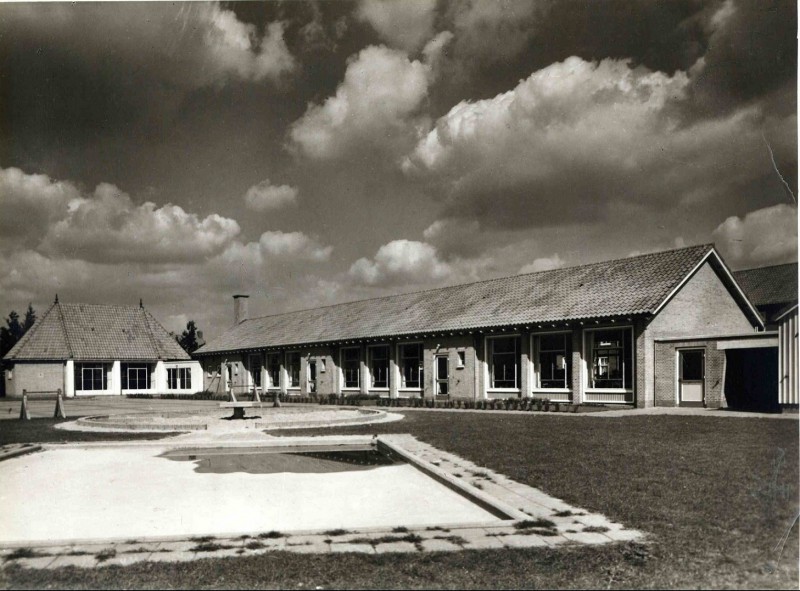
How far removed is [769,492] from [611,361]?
1728cm

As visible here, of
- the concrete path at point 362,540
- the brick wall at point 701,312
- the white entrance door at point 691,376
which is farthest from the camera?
the brick wall at point 701,312

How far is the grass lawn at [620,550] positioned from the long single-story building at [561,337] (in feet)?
37.2

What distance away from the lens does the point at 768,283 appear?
3650 centimetres

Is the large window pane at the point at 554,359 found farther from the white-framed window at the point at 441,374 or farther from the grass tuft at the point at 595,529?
the grass tuft at the point at 595,529

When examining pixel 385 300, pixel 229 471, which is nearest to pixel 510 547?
pixel 229 471

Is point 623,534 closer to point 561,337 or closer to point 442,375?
point 561,337

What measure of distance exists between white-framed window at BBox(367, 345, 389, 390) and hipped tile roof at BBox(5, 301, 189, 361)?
19847 mm

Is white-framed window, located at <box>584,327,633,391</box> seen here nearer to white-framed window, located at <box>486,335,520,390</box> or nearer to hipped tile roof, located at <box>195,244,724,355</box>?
hipped tile roof, located at <box>195,244,724,355</box>

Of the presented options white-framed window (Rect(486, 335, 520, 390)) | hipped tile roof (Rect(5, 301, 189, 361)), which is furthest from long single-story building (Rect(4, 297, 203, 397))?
white-framed window (Rect(486, 335, 520, 390))

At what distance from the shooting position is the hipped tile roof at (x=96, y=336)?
44.1 metres

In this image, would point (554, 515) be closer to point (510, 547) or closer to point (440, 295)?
point (510, 547)

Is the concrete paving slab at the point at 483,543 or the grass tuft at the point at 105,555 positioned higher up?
the grass tuft at the point at 105,555

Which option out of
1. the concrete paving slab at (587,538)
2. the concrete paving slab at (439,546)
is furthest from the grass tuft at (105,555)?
the concrete paving slab at (587,538)

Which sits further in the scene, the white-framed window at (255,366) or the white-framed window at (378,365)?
the white-framed window at (255,366)
